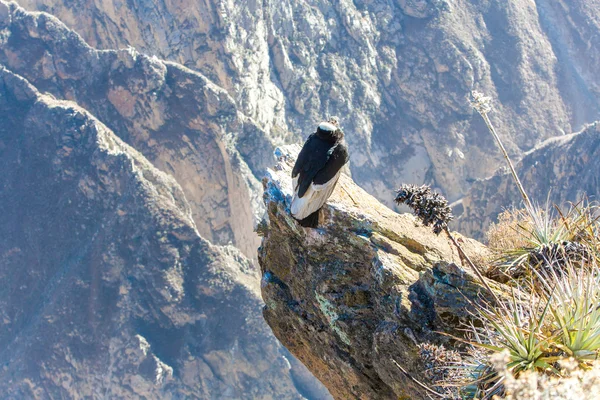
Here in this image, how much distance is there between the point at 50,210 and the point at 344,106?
103ft

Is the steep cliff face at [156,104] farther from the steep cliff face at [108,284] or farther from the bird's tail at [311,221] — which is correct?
the bird's tail at [311,221]

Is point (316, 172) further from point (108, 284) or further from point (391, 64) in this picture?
point (391, 64)

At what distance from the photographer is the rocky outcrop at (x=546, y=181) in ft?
139

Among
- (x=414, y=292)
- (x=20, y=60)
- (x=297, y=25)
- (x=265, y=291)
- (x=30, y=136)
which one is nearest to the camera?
(x=414, y=292)

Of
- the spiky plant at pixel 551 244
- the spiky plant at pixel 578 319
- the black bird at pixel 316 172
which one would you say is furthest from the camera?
the black bird at pixel 316 172

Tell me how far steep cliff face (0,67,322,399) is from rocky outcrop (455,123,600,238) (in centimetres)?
1995

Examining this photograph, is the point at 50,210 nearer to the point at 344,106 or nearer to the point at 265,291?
the point at 344,106

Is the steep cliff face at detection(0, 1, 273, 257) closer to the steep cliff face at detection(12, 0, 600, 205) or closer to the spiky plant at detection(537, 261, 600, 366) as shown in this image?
the steep cliff face at detection(12, 0, 600, 205)

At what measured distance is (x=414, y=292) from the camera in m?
7.29

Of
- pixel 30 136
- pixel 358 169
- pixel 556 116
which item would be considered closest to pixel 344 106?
pixel 358 169

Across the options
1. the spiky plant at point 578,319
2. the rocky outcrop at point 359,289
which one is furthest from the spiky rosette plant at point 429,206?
the spiky plant at point 578,319

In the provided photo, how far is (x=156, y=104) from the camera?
49.1 metres

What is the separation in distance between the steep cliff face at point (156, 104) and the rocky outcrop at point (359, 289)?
40457 mm

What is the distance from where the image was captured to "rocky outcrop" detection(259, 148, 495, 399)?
695 centimetres
